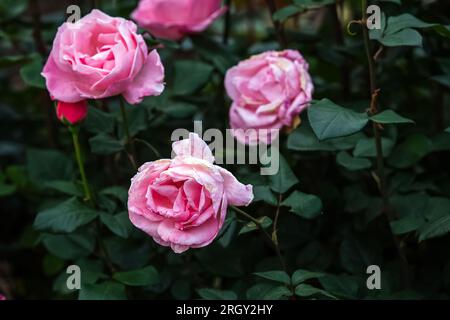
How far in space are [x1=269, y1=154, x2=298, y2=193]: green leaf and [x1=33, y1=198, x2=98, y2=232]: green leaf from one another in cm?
25

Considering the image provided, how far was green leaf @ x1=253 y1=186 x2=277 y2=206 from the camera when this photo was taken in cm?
94

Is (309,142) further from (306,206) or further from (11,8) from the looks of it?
(11,8)

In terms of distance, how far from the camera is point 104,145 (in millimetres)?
1080

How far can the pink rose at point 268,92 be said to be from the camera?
1.04 m

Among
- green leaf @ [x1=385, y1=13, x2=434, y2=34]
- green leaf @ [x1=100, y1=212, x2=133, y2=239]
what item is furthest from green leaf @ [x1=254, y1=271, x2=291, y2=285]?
green leaf @ [x1=385, y1=13, x2=434, y2=34]

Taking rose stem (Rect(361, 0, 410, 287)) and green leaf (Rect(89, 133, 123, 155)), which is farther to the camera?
green leaf (Rect(89, 133, 123, 155))

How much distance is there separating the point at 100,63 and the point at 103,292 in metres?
0.30

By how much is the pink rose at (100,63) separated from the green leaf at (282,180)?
7.5 inches

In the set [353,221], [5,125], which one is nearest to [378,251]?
[353,221]

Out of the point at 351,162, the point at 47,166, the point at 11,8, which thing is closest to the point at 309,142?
the point at 351,162

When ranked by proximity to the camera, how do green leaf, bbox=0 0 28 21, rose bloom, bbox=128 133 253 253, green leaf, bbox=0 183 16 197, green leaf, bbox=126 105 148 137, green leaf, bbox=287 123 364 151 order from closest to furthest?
rose bloom, bbox=128 133 253 253
green leaf, bbox=287 123 364 151
green leaf, bbox=126 105 148 137
green leaf, bbox=0 183 16 197
green leaf, bbox=0 0 28 21

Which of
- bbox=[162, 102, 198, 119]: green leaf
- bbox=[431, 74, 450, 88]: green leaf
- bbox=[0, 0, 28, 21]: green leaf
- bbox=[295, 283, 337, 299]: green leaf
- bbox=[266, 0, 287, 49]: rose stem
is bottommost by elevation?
bbox=[295, 283, 337, 299]: green leaf

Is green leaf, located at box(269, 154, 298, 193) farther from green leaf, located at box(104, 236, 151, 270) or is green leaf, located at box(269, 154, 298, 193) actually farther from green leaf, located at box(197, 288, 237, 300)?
green leaf, located at box(104, 236, 151, 270)
